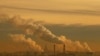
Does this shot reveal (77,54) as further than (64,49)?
Yes

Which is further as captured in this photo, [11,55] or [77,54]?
[77,54]

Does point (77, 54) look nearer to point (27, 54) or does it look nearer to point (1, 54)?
point (27, 54)

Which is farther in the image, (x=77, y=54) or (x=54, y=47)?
(x=77, y=54)

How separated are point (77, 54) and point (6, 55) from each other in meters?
33.2

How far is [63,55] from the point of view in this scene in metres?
177

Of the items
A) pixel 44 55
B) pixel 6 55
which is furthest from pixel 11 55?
pixel 44 55

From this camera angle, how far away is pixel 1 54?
177m

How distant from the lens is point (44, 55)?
589ft

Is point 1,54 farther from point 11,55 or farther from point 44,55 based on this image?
point 44,55

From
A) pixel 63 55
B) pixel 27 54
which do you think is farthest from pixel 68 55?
pixel 27 54

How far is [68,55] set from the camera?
596ft

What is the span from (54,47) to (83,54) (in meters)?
18.2

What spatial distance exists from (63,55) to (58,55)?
8.30 feet

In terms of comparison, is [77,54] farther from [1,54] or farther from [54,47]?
[1,54]
